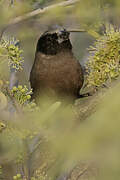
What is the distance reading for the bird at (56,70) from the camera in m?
2.78

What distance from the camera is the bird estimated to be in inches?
109

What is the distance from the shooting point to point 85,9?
6.59ft

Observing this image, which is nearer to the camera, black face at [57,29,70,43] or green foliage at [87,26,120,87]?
green foliage at [87,26,120,87]

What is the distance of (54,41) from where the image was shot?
2.77m

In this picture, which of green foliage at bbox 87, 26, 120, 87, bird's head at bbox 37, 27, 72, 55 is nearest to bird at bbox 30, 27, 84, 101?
bird's head at bbox 37, 27, 72, 55

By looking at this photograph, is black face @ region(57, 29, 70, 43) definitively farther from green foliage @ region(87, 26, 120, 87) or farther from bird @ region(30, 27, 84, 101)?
green foliage @ region(87, 26, 120, 87)

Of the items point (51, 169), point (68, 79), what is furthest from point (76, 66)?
point (51, 169)

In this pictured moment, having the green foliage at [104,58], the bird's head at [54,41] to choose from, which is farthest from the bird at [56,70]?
the green foliage at [104,58]

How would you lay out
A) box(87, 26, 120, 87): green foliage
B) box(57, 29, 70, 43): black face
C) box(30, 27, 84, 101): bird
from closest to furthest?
box(87, 26, 120, 87): green foliage, box(57, 29, 70, 43): black face, box(30, 27, 84, 101): bird

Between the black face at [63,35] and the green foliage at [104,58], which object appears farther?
the black face at [63,35]

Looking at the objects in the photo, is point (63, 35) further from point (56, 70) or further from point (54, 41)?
point (56, 70)

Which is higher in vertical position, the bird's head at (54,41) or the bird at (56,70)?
the bird's head at (54,41)

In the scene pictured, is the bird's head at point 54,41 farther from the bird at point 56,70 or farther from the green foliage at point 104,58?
the green foliage at point 104,58

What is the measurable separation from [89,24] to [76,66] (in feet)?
2.04
